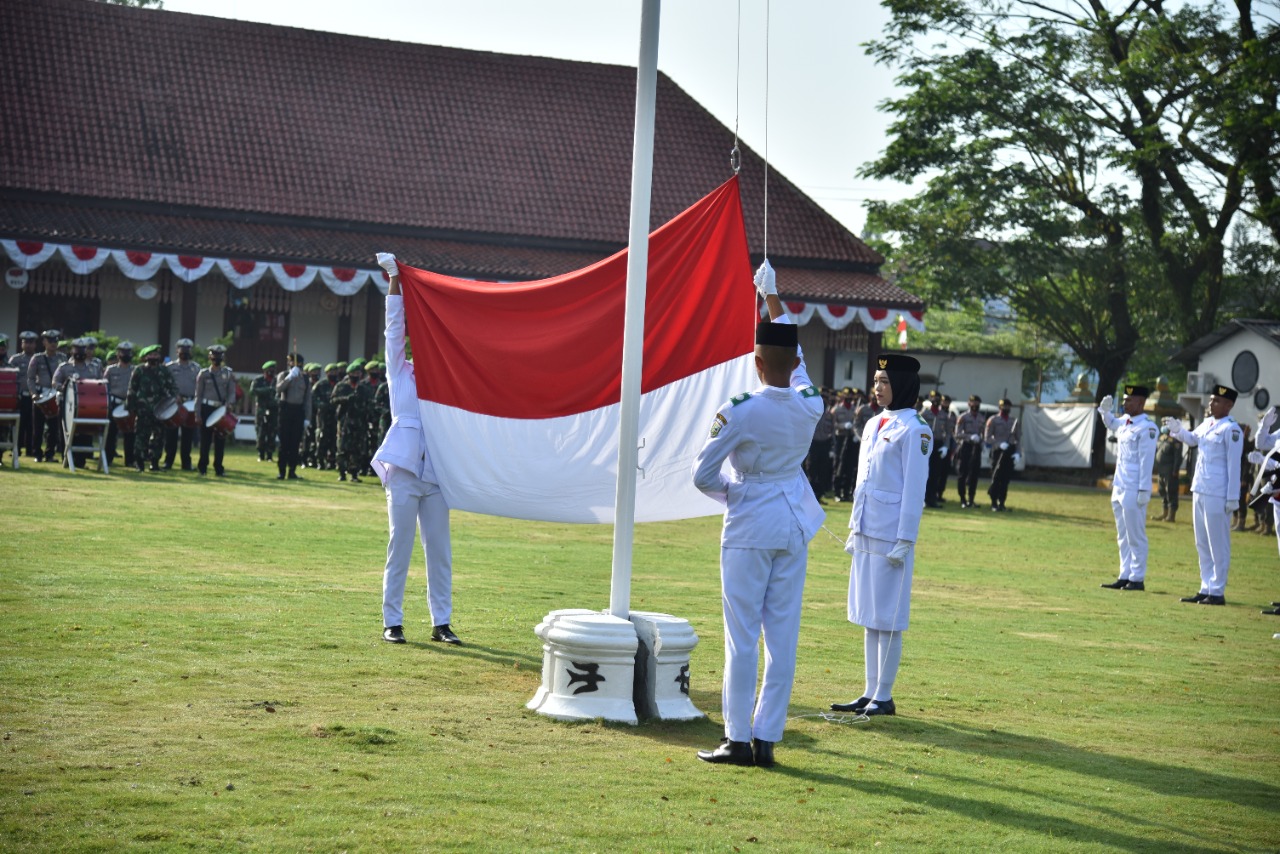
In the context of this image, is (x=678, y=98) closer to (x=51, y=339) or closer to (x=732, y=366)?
(x=51, y=339)

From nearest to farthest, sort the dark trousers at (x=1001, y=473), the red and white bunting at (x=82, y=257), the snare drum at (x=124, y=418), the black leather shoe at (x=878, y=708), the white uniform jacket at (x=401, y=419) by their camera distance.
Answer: the black leather shoe at (x=878, y=708)
the white uniform jacket at (x=401, y=419)
the snare drum at (x=124, y=418)
the dark trousers at (x=1001, y=473)
the red and white bunting at (x=82, y=257)

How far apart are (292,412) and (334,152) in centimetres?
1326

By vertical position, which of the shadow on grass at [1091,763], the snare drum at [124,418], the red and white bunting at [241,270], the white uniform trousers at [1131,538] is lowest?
the shadow on grass at [1091,763]

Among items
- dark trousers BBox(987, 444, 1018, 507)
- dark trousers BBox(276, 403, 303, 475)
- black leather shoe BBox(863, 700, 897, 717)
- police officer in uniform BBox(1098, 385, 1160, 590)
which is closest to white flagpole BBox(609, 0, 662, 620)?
black leather shoe BBox(863, 700, 897, 717)

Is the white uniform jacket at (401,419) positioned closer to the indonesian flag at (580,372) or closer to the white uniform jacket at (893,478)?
the indonesian flag at (580,372)

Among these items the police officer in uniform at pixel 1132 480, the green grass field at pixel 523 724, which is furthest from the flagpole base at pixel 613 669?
the police officer in uniform at pixel 1132 480

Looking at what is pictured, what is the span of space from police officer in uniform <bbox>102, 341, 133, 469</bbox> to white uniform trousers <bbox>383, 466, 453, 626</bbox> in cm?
1493

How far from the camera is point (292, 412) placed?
25.1 m

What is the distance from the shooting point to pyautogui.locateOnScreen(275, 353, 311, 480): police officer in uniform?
24562 millimetres

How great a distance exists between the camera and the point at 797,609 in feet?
23.5

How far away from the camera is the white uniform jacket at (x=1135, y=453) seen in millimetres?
17062

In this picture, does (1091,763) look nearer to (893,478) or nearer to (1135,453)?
(893,478)

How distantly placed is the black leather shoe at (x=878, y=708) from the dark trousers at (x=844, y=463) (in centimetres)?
2022

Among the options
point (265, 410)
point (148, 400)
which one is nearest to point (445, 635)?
point (148, 400)
